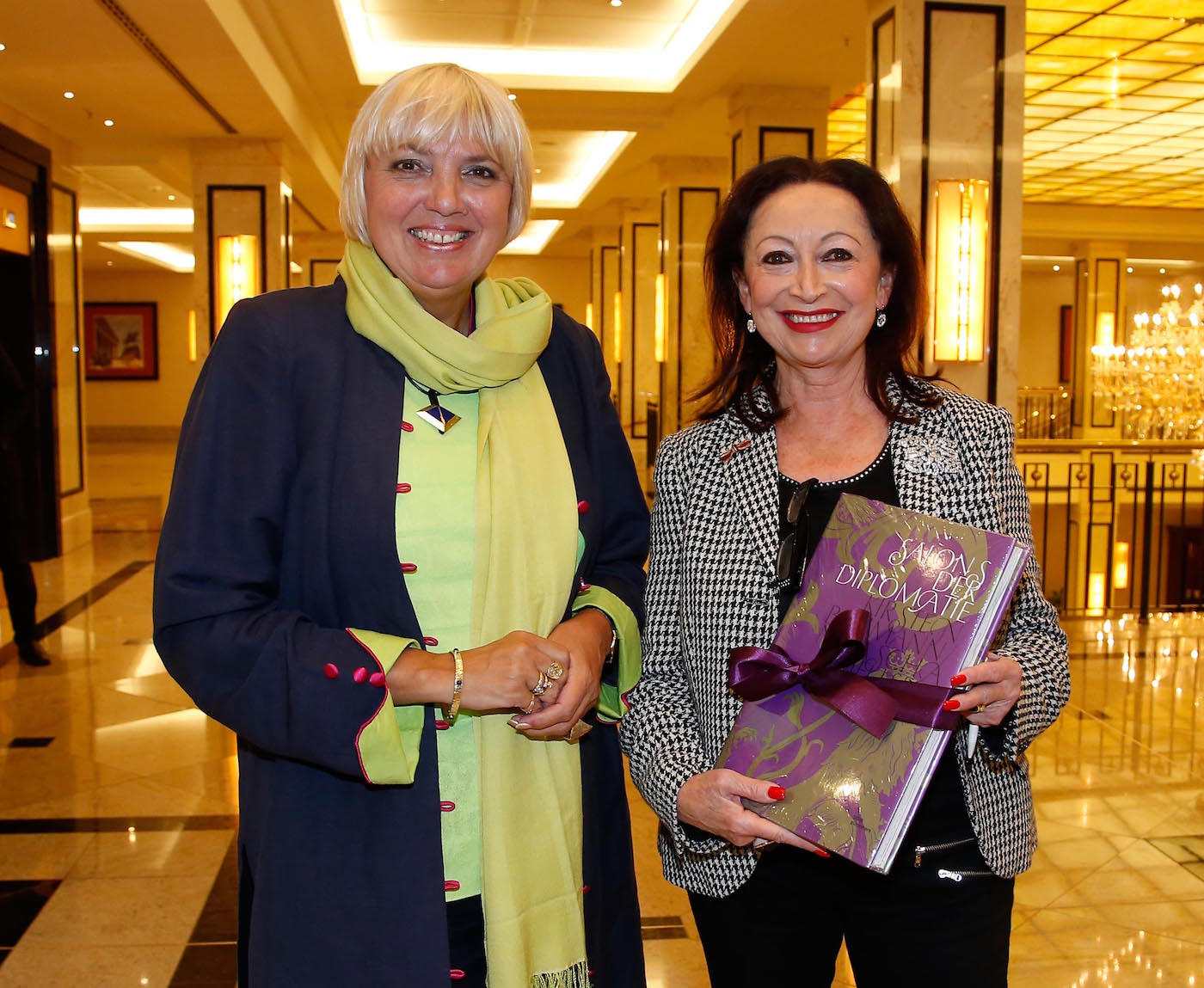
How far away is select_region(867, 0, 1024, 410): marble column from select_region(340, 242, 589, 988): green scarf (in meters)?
5.26

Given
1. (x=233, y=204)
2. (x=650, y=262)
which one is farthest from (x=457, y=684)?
(x=650, y=262)

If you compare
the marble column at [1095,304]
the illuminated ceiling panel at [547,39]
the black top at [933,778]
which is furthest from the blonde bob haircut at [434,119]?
the marble column at [1095,304]

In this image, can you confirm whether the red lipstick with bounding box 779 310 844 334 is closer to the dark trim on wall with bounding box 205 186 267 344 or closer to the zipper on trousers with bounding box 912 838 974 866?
the zipper on trousers with bounding box 912 838 974 866

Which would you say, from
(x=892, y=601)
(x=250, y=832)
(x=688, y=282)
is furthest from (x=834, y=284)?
(x=688, y=282)

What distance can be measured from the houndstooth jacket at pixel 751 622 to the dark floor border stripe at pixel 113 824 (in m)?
2.69

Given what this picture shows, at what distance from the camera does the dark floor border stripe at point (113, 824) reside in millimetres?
3836

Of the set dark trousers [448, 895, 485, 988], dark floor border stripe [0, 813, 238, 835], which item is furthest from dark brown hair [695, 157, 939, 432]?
dark floor border stripe [0, 813, 238, 835]

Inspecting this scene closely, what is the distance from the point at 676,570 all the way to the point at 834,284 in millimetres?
491

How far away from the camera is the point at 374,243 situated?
5.00 feet

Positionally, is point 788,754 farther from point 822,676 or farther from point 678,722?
point 678,722

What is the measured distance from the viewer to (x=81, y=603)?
25.2ft

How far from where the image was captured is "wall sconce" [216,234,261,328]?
10.4 meters

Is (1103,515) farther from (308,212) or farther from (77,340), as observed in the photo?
(77,340)

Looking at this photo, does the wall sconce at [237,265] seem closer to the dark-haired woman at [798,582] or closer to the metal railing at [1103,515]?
the metal railing at [1103,515]
